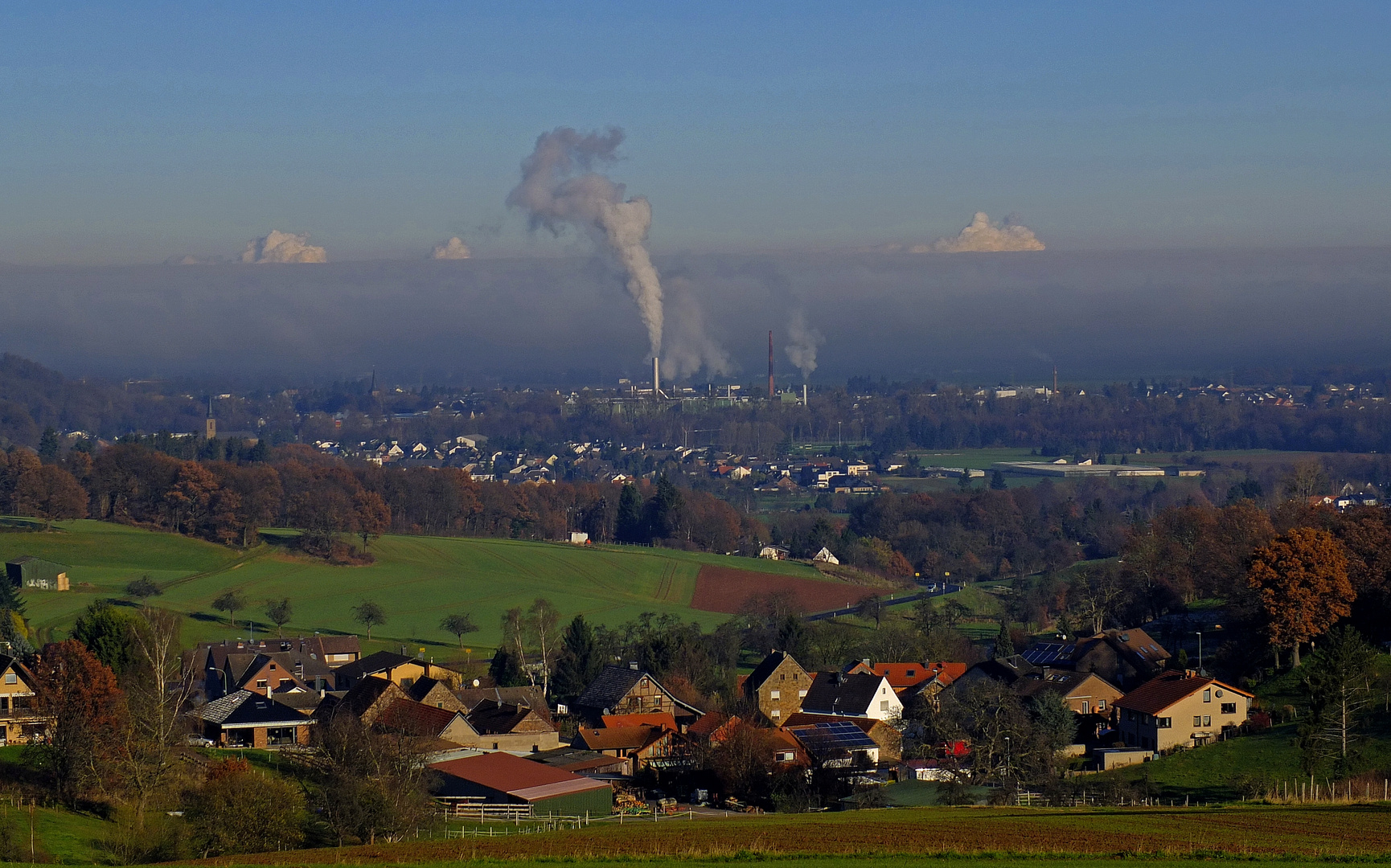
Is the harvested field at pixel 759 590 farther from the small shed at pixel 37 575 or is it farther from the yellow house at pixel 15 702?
the yellow house at pixel 15 702

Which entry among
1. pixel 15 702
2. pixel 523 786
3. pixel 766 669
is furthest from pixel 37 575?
pixel 523 786

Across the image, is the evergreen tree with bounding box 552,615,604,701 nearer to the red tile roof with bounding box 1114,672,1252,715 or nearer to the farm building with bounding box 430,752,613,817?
the farm building with bounding box 430,752,613,817

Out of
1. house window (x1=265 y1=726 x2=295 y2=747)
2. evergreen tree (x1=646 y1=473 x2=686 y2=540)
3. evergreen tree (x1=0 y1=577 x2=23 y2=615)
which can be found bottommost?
house window (x1=265 y1=726 x2=295 y2=747)

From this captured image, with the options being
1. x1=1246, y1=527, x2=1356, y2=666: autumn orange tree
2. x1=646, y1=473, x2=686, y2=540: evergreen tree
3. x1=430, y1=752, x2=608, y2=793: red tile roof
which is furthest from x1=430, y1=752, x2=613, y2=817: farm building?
x1=646, y1=473, x2=686, y2=540: evergreen tree

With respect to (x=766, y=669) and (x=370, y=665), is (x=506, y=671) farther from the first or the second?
(x=766, y=669)

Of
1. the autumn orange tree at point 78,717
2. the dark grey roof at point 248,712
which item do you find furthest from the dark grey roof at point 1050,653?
the autumn orange tree at point 78,717

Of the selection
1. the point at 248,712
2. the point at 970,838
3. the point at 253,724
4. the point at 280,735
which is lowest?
the point at 280,735

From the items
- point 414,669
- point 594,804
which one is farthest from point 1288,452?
point 594,804

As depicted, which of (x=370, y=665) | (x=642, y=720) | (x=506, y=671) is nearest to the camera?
(x=642, y=720)

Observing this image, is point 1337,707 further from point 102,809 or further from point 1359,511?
point 102,809
